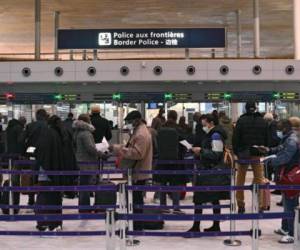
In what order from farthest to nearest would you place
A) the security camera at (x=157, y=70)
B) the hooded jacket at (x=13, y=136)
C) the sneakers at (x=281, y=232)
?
the security camera at (x=157, y=70) < the hooded jacket at (x=13, y=136) < the sneakers at (x=281, y=232)

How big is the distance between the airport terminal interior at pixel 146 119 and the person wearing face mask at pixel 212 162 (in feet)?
0.07

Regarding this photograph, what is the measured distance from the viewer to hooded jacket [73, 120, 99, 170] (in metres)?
9.19

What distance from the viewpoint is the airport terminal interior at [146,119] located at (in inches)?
290

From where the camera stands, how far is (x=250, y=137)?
8.95 metres

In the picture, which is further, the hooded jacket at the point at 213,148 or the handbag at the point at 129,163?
the handbag at the point at 129,163

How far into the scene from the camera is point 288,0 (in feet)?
62.4

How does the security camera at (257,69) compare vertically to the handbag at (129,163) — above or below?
above

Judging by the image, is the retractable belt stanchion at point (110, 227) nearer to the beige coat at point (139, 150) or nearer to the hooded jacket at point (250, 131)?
the beige coat at point (139, 150)

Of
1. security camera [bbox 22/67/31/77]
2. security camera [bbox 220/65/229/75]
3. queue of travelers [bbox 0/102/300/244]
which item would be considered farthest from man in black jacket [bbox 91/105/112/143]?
security camera [bbox 220/65/229/75]

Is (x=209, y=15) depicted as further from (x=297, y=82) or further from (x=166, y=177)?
(x=166, y=177)

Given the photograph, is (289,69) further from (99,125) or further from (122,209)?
(122,209)

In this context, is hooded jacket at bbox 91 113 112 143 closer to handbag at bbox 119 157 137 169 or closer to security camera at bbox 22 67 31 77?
handbag at bbox 119 157 137 169

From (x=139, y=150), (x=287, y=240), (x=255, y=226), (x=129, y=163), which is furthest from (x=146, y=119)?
(x=255, y=226)

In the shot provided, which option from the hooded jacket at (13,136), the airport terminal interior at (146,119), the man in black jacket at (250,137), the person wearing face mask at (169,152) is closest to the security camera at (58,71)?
the airport terminal interior at (146,119)
